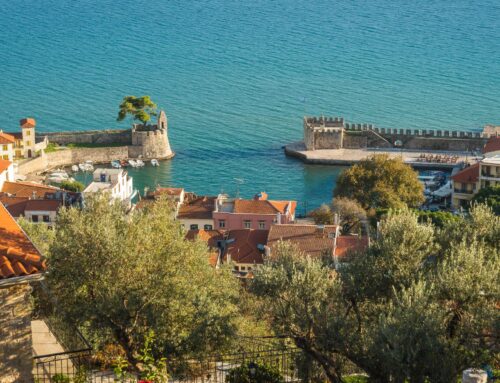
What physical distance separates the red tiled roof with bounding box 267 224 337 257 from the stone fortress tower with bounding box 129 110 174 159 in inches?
1044

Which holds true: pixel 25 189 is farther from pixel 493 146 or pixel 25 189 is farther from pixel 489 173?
pixel 493 146

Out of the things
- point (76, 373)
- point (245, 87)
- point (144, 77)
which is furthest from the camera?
point (144, 77)

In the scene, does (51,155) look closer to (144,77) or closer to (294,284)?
(144,77)

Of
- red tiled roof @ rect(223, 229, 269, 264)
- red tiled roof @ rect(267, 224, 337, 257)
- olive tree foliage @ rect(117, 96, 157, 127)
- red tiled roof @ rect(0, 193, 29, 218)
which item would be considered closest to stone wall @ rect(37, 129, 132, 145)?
olive tree foliage @ rect(117, 96, 157, 127)

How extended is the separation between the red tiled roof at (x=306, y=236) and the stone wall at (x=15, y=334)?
22.2 metres

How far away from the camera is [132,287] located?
12883 millimetres

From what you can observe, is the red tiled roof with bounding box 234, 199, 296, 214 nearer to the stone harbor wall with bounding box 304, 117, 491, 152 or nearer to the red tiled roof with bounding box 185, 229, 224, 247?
the red tiled roof with bounding box 185, 229, 224, 247

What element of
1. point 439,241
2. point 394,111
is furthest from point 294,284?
point 394,111

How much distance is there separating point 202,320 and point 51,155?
47.5m

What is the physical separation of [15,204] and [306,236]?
566 inches

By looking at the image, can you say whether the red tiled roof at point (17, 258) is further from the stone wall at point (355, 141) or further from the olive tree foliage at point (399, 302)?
the stone wall at point (355, 141)

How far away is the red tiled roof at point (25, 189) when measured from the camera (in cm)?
4645

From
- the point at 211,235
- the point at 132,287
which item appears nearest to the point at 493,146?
the point at 211,235

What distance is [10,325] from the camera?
10.7m
